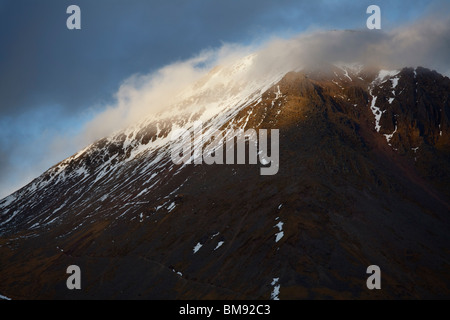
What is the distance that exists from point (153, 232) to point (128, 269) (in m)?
22.1

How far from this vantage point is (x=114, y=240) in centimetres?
17450

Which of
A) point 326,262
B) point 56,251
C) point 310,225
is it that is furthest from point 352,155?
point 56,251

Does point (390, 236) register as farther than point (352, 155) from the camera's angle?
No

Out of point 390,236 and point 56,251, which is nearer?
point 390,236
